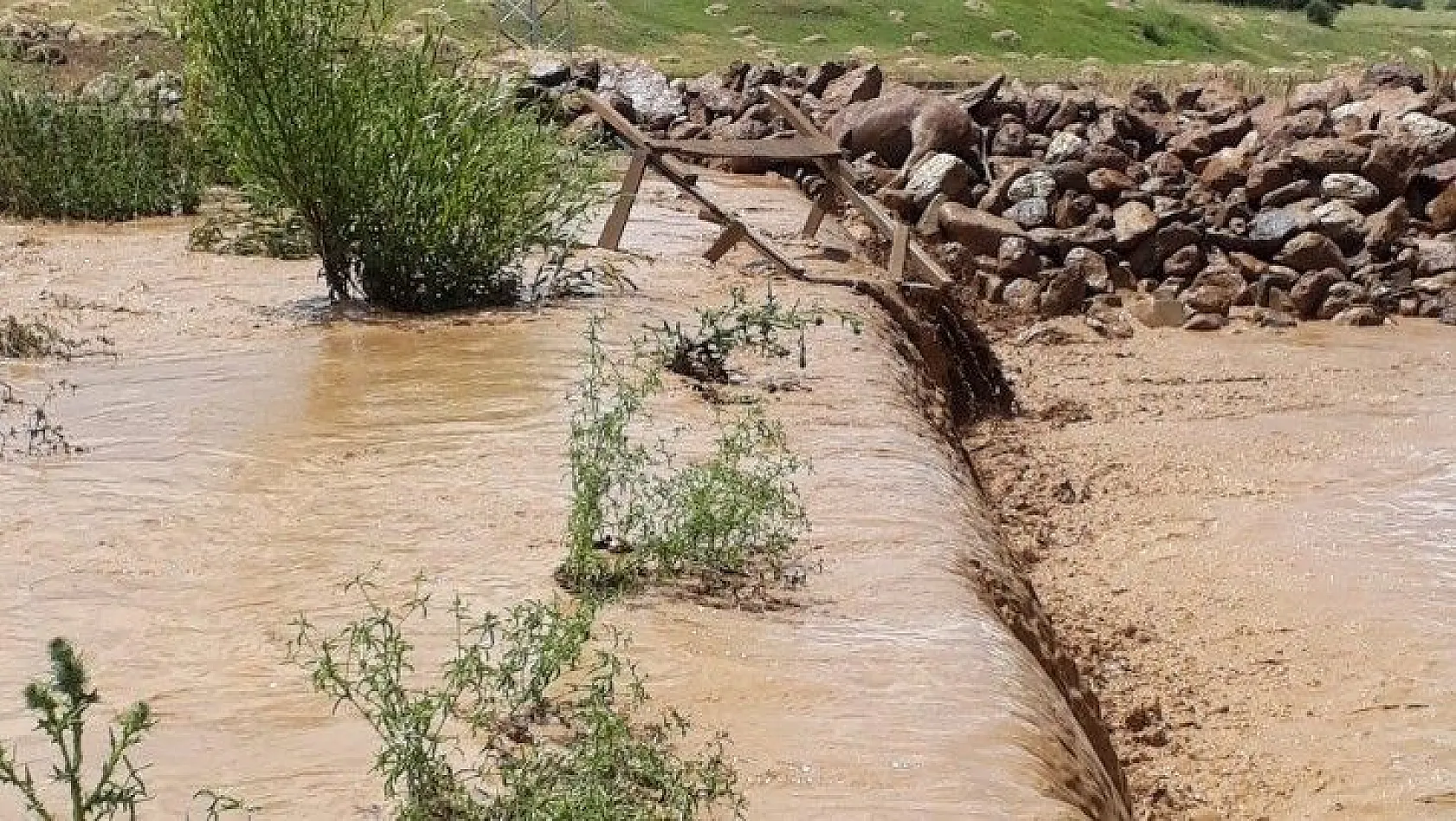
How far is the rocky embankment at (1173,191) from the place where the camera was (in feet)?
49.5

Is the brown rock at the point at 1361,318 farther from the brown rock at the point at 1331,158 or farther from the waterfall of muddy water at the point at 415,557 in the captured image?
the waterfall of muddy water at the point at 415,557

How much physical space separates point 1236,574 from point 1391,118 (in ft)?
33.8

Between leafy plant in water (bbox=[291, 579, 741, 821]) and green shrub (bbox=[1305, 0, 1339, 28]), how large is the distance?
4764 centimetres

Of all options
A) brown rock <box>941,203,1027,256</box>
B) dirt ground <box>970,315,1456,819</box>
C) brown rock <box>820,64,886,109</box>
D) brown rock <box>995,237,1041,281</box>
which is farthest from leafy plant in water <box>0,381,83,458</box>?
brown rock <box>820,64,886,109</box>

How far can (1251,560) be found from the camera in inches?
326

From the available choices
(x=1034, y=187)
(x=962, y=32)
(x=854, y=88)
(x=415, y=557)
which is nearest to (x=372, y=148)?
(x=415, y=557)

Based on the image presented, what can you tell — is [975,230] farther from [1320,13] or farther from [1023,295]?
[1320,13]

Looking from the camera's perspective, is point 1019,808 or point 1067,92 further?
point 1067,92

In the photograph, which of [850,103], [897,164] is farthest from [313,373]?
[850,103]

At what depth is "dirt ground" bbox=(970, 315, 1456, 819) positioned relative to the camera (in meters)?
6.09

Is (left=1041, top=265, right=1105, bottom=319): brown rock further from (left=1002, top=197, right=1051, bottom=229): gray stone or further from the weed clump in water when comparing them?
the weed clump in water

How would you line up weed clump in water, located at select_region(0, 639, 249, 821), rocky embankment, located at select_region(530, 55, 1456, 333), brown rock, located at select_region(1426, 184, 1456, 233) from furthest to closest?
brown rock, located at select_region(1426, 184, 1456, 233) < rocky embankment, located at select_region(530, 55, 1456, 333) < weed clump in water, located at select_region(0, 639, 249, 821)

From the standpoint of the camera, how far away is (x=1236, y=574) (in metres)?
8.09

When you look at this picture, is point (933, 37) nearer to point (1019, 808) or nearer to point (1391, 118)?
point (1391, 118)
